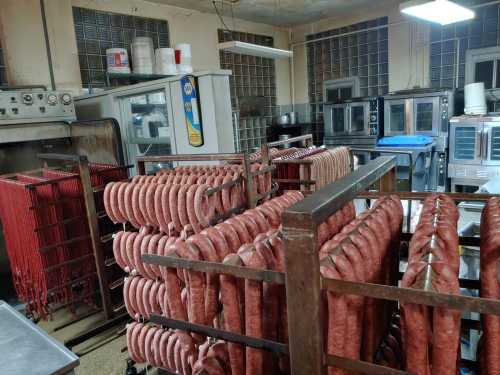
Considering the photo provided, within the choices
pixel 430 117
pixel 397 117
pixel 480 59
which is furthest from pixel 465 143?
pixel 480 59

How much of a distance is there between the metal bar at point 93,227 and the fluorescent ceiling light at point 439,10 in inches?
136

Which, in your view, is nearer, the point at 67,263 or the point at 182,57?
the point at 67,263

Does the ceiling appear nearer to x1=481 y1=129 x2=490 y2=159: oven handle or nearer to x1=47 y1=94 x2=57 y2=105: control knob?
x1=47 y1=94 x2=57 y2=105: control knob

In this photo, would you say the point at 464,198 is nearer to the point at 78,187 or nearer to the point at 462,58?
the point at 78,187

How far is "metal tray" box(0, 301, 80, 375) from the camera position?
101 centimetres

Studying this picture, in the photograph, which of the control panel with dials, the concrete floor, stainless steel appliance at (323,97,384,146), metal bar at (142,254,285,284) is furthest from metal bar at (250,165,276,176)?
stainless steel appliance at (323,97,384,146)

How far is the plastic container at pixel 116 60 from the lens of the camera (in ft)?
17.2

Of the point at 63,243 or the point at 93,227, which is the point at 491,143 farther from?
the point at 63,243

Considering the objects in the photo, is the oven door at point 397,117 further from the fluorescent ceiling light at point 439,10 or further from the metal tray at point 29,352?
the metal tray at point 29,352

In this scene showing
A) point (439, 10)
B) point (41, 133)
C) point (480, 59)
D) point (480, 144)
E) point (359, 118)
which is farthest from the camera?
point (359, 118)

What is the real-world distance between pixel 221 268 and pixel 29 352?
634mm

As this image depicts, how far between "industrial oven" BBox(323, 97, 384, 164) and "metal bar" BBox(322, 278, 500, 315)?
6.03 m

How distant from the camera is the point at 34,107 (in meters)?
4.04

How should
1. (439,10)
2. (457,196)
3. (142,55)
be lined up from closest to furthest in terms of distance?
1. (457,196)
2. (439,10)
3. (142,55)
